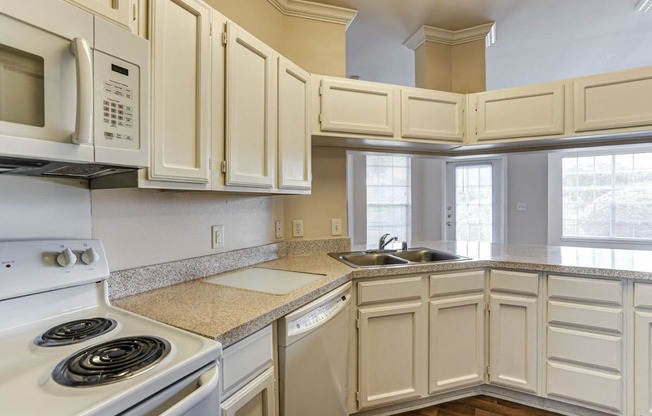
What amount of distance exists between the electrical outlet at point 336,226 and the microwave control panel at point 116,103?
1613 mm

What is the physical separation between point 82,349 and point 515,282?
210 centimetres

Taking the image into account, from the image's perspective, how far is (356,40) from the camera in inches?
108

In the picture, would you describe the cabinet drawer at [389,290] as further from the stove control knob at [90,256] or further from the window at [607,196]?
the window at [607,196]

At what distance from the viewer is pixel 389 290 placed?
181cm

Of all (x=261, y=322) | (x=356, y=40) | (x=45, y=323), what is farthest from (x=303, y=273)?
(x=356, y=40)

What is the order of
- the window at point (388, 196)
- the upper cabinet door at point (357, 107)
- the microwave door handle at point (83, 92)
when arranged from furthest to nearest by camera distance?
the window at point (388, 196), the upper cabinet door at point (357, 107), the microwave door handle at point (83, 92)

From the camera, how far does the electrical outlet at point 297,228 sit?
2.25m

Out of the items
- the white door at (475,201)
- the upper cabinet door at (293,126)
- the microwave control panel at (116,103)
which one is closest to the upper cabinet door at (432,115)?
the upper cabinet door at (293,126)

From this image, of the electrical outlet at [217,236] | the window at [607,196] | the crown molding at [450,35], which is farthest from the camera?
the window at [607,196]

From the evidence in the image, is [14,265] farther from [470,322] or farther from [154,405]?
[470,322]

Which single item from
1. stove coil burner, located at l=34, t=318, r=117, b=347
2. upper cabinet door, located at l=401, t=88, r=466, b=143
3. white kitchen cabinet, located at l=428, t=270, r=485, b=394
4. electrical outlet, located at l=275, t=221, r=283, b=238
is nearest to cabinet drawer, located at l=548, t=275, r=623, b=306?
white kitchen cabinet, located at l=428, t=270, r=485, b=394

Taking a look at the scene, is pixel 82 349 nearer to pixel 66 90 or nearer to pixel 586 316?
pixel 66 90

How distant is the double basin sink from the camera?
2.17m

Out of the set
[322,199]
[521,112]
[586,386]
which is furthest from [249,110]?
[586,386]
